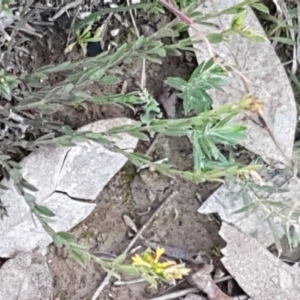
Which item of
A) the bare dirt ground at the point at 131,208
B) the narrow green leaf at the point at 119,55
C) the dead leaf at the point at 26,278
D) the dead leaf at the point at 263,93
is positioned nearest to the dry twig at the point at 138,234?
the bare dirt ground at the point at 131,208

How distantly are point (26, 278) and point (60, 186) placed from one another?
24cm

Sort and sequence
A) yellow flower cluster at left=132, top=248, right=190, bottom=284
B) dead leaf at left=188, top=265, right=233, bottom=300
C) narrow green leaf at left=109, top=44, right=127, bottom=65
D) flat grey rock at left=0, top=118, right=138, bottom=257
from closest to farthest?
yellow flower cluster at left=132, top=248, right=190, bottom=284
narrow green leaf at left=109, top=44, right=127, bottom=65
flat grey rock at left=0, top=118, right=138, bottom=257
dead leaf at left=188, top=265, right=233, bottom=300

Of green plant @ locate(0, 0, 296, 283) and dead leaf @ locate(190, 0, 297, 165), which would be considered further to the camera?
dead leaf @ locate(190, 0, 297, 165)

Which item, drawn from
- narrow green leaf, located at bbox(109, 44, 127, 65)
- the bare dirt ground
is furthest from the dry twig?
narrow green leaf, located at bbox(109, 44, 127, 65)

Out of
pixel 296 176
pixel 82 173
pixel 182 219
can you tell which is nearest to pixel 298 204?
pixel 296 176

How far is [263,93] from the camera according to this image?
1.66m

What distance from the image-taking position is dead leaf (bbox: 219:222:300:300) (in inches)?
67.6

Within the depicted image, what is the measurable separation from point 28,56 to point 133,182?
0.42 meters

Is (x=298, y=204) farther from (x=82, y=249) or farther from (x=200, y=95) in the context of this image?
(x=82, y=249)

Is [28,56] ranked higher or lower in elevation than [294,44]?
higher

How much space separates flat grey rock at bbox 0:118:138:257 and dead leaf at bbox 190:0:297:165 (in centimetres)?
29

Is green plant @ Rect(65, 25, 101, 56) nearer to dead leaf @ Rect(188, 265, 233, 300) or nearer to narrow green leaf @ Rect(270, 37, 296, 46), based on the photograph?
narrow green leaf @ Rect(270, 37, 296, 46)

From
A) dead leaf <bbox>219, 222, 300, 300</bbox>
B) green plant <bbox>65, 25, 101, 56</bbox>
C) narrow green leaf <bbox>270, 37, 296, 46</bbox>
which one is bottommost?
dead leaf <bbox>219, 222, 300, 300</bbox>

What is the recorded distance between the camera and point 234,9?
3.47ft
